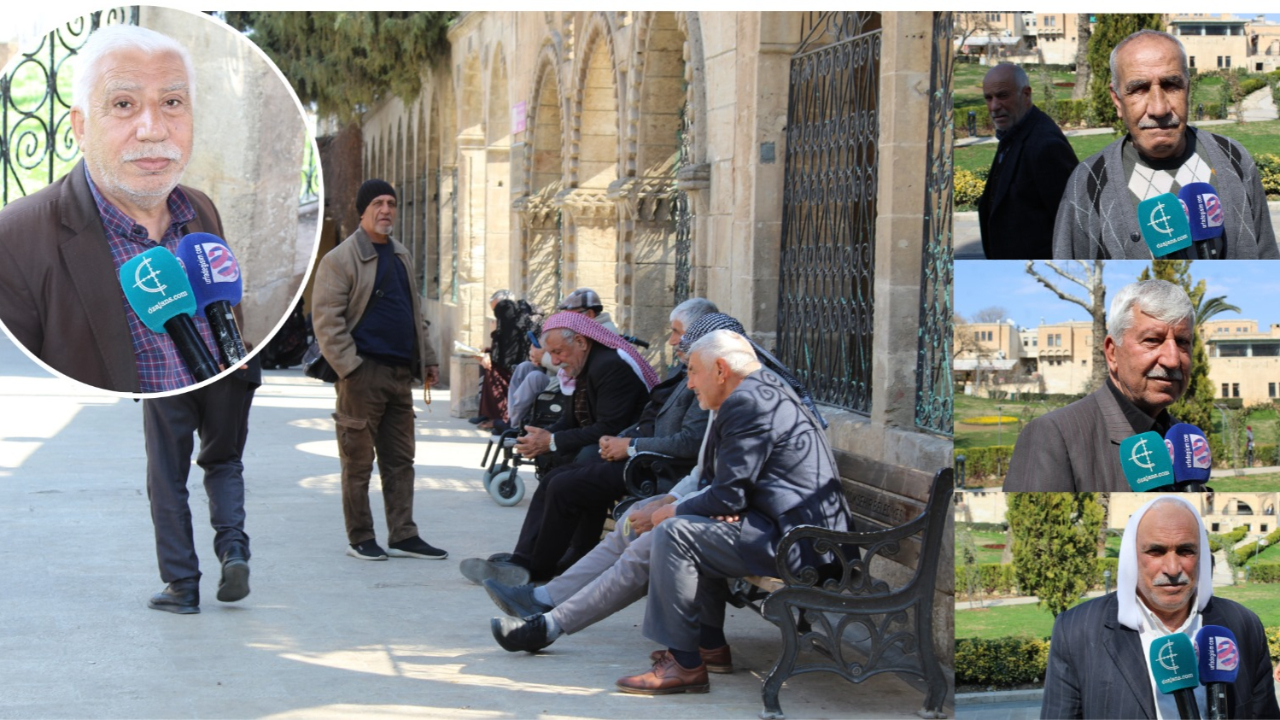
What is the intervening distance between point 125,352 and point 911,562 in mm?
3154

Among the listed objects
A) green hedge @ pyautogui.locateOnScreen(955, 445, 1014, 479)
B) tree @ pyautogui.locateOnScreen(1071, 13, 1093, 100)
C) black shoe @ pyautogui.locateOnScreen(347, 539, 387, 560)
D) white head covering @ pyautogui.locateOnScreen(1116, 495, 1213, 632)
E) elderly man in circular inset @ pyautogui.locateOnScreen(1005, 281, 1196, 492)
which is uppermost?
tree @ pyautogui.locateOnScreen(1071, 13, 1093, 100)

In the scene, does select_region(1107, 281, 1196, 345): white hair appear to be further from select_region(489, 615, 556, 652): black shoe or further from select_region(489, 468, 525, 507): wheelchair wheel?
select_region(489, 468, 525, 507): wheelchair wheel

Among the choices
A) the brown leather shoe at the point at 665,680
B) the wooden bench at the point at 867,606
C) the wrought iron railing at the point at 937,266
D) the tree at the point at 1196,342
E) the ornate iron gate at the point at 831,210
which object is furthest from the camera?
the ornate iron gate at the point at 831,210

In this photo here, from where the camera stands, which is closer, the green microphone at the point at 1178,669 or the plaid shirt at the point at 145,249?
the plaid shirt at the point at 145,249

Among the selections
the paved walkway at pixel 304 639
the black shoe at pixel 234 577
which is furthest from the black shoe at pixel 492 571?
the black shoe at pixel 234 577

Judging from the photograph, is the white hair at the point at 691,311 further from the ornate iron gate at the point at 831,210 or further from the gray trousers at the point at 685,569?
the gray trousers at the point at 685,569

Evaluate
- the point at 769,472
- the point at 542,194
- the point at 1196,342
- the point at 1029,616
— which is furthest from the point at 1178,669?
the point at 542,194

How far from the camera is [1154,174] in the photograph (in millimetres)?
4137

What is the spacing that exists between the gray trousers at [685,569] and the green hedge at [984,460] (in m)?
1.38

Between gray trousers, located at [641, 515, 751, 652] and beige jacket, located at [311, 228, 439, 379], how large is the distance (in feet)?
9.27

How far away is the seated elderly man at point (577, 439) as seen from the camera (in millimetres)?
7348

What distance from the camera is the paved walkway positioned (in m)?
5.34

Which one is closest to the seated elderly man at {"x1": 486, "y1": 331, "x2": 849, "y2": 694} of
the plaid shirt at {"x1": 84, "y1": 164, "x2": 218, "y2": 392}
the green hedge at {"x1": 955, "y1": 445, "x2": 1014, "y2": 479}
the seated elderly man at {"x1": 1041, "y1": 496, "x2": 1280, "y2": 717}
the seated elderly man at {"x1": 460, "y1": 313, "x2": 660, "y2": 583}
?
the green hedge at {"x1": 955, "y1": 445, "x2": 1014, "y2": 479}

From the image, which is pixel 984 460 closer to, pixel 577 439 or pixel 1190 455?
pixel 1190 455
